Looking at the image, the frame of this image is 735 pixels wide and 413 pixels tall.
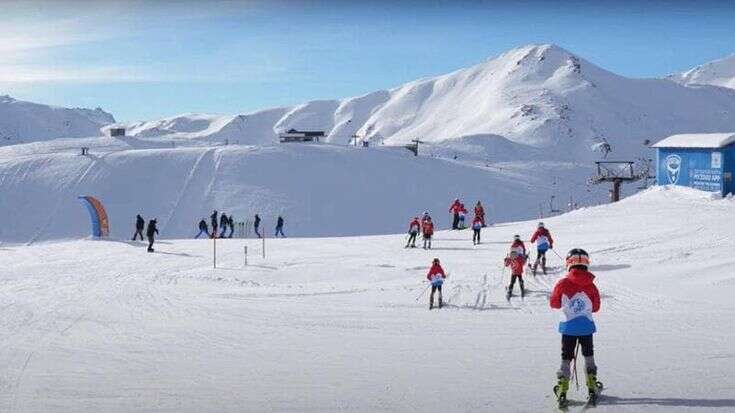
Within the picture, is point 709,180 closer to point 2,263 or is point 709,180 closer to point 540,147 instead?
point 2,263

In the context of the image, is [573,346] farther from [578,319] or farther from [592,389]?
[592,389]

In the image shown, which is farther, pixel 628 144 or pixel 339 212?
pixel 628 144

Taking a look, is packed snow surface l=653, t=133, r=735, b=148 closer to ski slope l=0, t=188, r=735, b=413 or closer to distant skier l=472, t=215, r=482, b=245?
ski slope l=0, t=188, r=735, b=413

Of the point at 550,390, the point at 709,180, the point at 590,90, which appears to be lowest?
the point at 550,390

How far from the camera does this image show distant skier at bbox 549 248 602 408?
24.8ft

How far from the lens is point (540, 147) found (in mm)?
106688

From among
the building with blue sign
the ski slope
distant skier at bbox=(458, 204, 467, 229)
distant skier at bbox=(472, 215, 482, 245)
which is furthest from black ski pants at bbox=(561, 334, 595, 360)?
the building with blue sign

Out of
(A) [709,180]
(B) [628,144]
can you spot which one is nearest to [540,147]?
(B) [628,144]

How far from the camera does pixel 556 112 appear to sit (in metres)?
129

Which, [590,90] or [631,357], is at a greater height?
[590,90]

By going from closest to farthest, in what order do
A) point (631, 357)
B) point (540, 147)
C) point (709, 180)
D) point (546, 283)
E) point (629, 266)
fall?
point (631, 357) → point (546, 283) → point (629, 266) → point (709, 180) → point (540, 147)

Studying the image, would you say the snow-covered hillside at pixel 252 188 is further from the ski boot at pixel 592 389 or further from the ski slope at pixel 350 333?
the ski boot at pixel 592 389

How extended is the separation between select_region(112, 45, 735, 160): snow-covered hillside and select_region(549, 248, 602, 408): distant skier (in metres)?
79.9

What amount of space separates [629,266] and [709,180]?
14.5 meters
